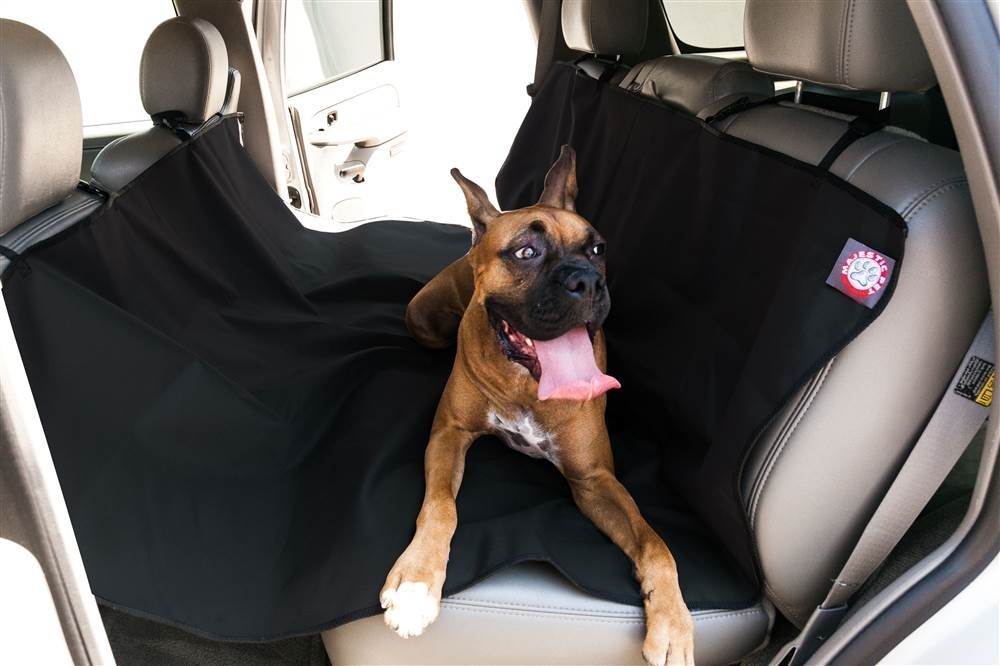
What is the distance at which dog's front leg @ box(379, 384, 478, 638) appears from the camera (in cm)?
152

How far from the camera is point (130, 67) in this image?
346 cm

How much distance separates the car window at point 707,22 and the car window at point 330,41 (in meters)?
2.15

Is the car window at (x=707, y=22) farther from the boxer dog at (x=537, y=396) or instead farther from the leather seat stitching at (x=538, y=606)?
the leather seat stitching at (x=538, y=606)

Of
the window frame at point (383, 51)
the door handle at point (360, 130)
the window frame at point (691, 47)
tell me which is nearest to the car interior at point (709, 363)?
the window frame at point (691, 47)

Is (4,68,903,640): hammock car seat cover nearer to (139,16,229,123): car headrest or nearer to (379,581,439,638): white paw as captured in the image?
(379,581,439,638): white paw

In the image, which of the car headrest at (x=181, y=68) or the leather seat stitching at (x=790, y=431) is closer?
the leather seat stitching at (x=790, y=431)

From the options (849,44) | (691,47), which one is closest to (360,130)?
(691,47)

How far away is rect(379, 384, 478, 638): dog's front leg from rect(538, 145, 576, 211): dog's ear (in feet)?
2.91

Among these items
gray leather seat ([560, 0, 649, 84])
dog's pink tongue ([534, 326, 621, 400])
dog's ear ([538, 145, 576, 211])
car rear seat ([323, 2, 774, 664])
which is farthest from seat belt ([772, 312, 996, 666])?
gray leather seat ([560, 0, 649, 84])

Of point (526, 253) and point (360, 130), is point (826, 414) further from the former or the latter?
point (360, 130)

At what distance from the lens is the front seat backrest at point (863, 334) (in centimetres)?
133

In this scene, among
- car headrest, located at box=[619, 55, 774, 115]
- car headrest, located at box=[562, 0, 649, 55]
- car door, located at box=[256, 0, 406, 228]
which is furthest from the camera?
car door, located at box=[256, 0, 406, 228]

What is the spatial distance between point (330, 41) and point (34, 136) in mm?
3444

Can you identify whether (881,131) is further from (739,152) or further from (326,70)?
(326,70)
